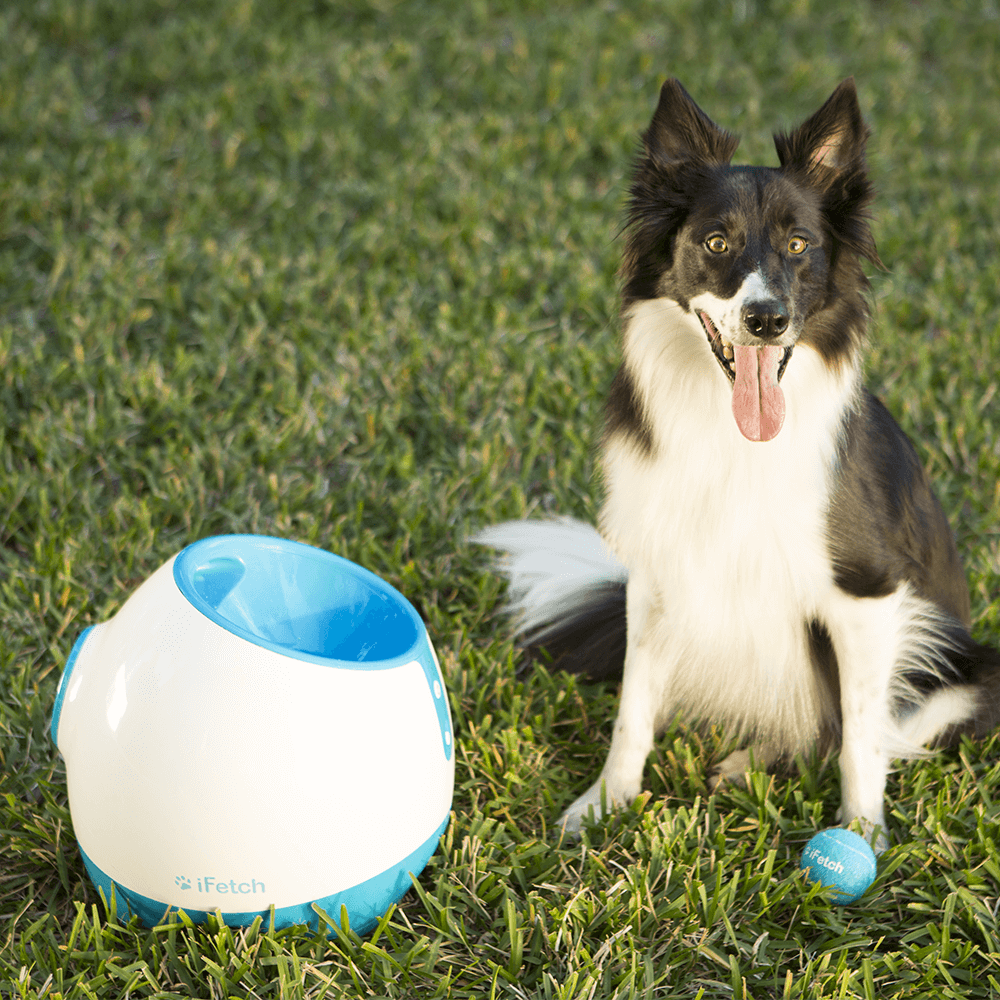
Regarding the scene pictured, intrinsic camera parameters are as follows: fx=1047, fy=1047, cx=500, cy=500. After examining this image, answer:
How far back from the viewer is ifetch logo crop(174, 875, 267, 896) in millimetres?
1917

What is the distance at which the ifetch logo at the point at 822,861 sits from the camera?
2.23 meters

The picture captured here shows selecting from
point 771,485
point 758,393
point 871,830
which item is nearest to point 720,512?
point 771,485

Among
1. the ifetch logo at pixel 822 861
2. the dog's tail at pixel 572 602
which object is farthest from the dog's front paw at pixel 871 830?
the dog's tail at pixel 572 602

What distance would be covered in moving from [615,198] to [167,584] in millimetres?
3854

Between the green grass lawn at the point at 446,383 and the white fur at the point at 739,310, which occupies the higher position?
the white fur at the point at 739,310

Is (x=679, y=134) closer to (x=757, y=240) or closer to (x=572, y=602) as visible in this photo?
(x=757, y=240)

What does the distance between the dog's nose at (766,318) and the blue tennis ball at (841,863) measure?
43.7 inches

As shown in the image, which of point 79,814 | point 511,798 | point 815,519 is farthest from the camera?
point 511,798

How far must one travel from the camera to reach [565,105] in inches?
229

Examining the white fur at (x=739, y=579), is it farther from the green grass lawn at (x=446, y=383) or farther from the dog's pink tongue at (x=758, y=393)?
the green grass lawn at (x=446, y=383)

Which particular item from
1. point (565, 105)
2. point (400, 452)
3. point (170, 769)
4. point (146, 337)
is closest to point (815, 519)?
point (170, 769)

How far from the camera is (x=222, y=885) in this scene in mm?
1923

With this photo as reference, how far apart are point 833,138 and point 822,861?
5.04 feet

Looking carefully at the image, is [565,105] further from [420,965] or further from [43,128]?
[420,965]
